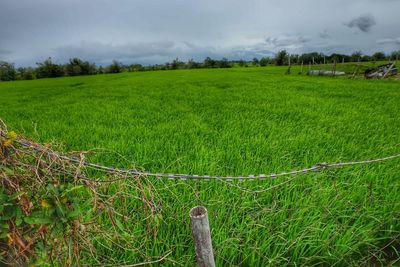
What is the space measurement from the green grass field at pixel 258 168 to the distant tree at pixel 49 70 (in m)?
32.9

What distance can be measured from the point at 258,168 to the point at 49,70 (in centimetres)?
3988

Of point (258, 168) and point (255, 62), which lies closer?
point (258, 168)

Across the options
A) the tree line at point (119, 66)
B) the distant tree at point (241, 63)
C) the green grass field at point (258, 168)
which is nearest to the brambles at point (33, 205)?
the green grass field at point (258, 168)

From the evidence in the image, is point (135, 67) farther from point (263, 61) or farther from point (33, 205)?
point (33, 205)

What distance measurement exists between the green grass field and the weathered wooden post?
0.30m

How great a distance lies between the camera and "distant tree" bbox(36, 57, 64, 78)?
38216 millimetres

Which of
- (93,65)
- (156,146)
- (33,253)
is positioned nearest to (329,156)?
(156,146)

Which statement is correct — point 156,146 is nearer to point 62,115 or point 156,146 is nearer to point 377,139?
point 377,139

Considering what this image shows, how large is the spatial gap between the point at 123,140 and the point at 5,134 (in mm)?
3318

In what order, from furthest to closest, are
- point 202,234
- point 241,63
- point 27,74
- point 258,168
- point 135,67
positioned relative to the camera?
1. point 241,63
2. point 135,67
3. point 27,74
4. point 258,168
5. point 202,234

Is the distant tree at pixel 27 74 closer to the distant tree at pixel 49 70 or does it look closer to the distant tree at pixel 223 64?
the distant tree at pixel 49 70

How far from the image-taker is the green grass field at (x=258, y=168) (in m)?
2.42

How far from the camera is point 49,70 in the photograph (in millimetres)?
38531

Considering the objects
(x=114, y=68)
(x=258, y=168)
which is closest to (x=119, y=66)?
(x=114, y=68)
